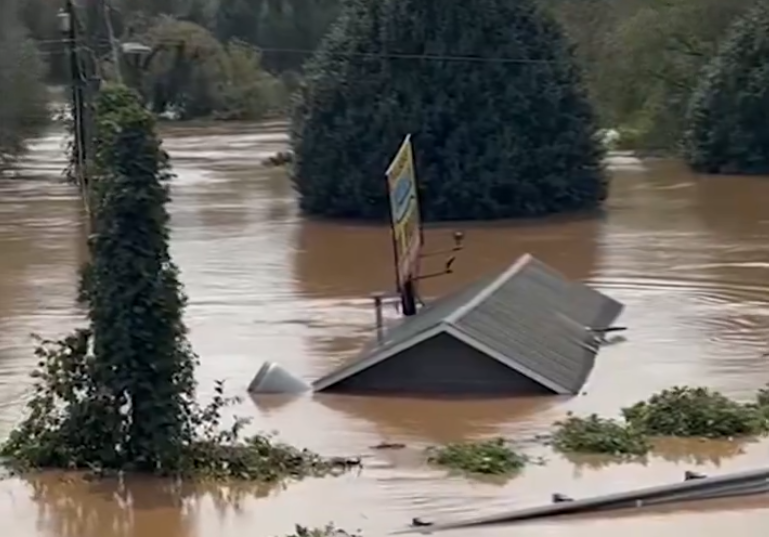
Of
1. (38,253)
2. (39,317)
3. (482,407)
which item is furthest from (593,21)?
(482,407)

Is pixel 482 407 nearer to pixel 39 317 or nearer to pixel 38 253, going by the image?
pixel 39 317

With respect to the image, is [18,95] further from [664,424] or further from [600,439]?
[600,439]

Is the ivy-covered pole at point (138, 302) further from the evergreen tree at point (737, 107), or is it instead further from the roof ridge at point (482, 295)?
the evergreen tree at point (737, 107)

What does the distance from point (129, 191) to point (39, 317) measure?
8144 millimetres

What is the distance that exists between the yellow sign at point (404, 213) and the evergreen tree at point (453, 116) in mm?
11531

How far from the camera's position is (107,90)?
13.4 meters

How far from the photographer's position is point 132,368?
12375 mm

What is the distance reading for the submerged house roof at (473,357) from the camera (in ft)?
49.1

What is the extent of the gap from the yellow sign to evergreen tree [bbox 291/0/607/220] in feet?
37.8

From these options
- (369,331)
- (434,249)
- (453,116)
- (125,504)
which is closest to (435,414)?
(125,504)

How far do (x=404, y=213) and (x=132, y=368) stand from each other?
588 centimetres

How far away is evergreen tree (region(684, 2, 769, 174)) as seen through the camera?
1473 inches

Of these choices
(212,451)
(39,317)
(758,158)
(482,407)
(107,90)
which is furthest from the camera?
(758,158)

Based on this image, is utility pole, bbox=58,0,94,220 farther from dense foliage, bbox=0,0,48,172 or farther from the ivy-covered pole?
dense foliage, bbox=0,0,48,172
